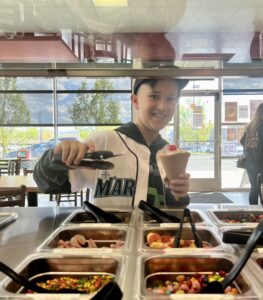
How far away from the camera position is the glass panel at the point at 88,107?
4799 mm

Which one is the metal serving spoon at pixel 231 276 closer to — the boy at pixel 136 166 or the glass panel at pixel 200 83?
the boy at pixel 136 166

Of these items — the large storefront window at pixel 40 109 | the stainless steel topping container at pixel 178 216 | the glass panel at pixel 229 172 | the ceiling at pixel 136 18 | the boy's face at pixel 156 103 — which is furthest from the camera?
the glass panel at pixel 229 172

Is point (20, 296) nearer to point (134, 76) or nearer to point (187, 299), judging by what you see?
point (187, 299)

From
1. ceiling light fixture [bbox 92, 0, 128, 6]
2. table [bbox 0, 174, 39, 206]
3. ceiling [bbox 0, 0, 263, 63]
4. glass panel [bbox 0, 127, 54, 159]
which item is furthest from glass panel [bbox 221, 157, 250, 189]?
ceiling light fixture [bbox 92, 0, 128, 6]

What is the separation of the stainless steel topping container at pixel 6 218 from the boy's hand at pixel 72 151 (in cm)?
36

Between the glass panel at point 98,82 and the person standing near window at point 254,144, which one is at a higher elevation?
the glass panel at point 98,82

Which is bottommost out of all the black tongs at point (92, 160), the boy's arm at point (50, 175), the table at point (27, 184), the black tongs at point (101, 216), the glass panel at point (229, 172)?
the glass panel at point (229, 172)

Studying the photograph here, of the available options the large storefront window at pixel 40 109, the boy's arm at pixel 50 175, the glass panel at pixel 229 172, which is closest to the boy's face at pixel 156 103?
the boy's arm at pixel 50 175

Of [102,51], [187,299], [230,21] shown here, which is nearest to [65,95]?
[230,21]

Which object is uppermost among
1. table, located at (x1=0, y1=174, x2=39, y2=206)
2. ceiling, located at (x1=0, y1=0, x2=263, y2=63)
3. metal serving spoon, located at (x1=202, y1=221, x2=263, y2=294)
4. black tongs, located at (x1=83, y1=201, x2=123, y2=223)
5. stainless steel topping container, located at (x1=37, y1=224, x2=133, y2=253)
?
ceiling, located at (x1=0, y1=0, x2=263, y2=63)

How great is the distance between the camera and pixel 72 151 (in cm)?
145

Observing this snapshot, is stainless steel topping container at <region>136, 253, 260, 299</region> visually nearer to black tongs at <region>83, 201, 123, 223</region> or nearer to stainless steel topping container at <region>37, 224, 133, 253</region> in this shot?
stainless steel topping container at <region>37, 224, 133, 253</region>

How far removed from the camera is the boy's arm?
5.36 feet

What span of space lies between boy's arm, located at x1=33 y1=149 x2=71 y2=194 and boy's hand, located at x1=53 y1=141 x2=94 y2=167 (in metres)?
0.12
